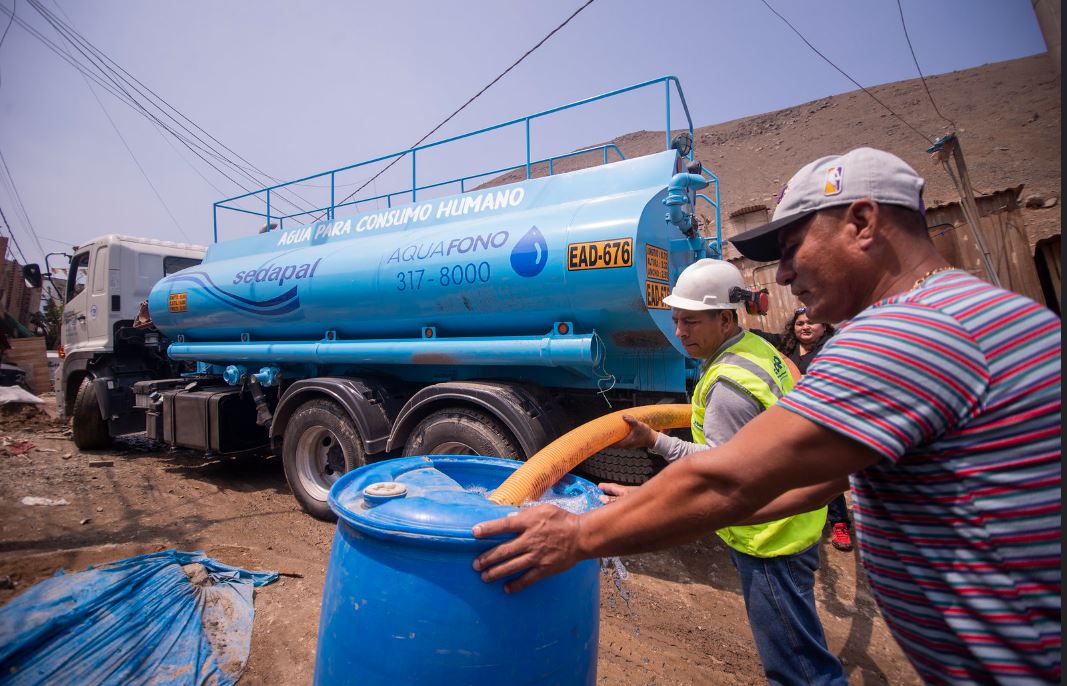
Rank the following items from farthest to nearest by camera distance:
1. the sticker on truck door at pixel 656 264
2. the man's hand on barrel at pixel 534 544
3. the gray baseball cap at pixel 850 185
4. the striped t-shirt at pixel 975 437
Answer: the sticker on truck door at pixel 656 264
the man's hand on barrel at pixel 534 544
the gray baseball cap at pixel 850 185
the striped t-shirt at pixel 975 437

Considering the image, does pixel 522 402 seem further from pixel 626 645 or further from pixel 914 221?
pixel 914 221

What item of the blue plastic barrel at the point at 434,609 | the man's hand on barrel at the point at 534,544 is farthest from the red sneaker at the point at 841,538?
the man's hand on barrel at the point at 534,544

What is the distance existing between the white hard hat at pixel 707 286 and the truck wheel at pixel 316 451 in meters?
3.21

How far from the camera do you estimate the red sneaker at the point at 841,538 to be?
3.99 meters

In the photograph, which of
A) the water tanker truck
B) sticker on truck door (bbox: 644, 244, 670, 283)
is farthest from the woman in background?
sticker on truck door (bbox: 644, 244, 670, 283)

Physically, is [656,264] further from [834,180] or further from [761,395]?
[834,180]

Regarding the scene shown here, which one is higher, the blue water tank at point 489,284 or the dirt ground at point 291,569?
the blue water tank at point 489,284

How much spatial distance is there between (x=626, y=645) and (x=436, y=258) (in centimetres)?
278

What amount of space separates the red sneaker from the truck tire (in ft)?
6.31

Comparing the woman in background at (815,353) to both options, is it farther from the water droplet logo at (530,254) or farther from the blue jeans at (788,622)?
the blue jeans at (788,622)

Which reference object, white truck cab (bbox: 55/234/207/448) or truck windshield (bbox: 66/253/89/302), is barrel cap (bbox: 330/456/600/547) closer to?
white truck cab (bbox: 55/234/207/448)

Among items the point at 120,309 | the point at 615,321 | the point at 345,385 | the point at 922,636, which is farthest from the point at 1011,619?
the point at 120,309

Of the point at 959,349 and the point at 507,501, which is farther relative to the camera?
the point at 507,501

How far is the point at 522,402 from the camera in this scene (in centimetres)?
344
